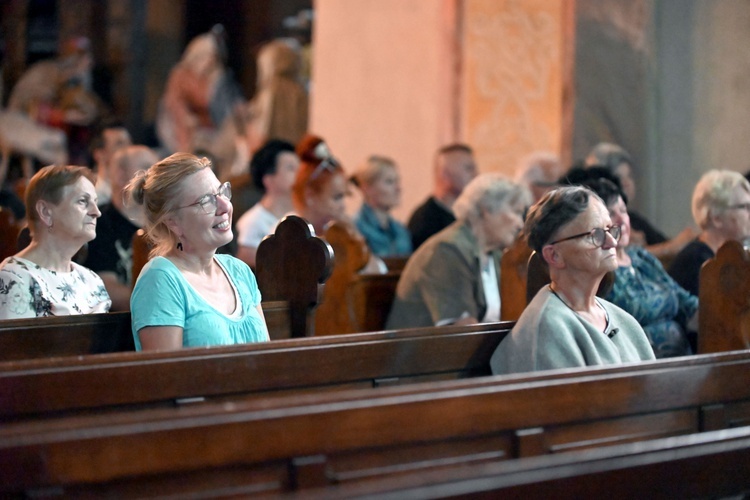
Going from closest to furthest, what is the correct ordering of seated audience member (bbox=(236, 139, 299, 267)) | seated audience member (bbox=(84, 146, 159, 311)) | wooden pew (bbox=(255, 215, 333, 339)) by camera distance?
1. wooden pew (bbox=(255, 215, 333, 339))
2. seated audience member (bbox=(84, 146, 159, 311))
3. seated audience member (bbox=(236, 139, 299, 267))

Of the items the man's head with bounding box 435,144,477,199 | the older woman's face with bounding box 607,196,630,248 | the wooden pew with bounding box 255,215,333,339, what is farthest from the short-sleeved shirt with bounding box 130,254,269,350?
the man's head with bounding box 435,144,477,199

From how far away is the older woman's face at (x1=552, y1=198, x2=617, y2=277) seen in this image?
290 cm

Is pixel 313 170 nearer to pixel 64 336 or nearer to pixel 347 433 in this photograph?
pixel 64 336

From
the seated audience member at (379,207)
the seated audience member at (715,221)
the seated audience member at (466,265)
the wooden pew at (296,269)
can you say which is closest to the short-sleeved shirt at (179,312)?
the wooden pew at (296,269)

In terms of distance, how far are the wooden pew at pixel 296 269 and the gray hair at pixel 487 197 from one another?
1.33 m

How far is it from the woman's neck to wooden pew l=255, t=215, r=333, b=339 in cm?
66

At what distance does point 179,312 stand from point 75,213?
899 mm

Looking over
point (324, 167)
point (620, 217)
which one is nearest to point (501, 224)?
point (620, 217)

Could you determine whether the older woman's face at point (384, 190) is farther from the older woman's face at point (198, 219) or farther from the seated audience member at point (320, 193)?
the older woman's face at point (198, 219)

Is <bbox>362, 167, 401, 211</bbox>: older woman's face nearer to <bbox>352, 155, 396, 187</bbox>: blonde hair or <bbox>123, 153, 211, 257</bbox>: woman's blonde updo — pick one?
<bbox>352, 155, 396, 187</bbox>: blonde hair

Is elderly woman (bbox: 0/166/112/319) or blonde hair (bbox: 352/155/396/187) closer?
elderly woman (bbox: 0/166/112/319)

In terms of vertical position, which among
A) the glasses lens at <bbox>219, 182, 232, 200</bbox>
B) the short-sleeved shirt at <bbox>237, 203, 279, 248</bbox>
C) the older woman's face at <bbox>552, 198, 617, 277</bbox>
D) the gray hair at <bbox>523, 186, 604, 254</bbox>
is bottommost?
the short-sleeved shirt at <bbox>237, 203, 279, 248</bbox>

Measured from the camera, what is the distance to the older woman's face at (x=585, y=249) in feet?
9.50

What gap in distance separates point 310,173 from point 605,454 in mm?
3736
